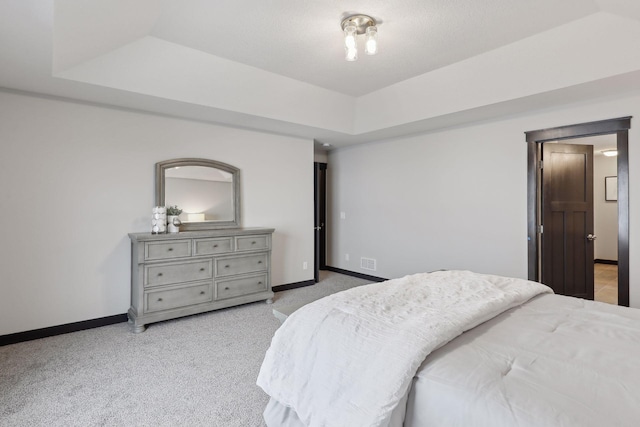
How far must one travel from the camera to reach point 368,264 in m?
5.64

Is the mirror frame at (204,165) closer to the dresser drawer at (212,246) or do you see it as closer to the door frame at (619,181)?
the dresser drawer at (212,246)

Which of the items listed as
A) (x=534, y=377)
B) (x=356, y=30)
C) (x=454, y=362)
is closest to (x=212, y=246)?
(x=356, y=30)

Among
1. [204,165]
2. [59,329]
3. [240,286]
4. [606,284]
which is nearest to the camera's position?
[59,329]

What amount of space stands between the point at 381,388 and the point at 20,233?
3694mm

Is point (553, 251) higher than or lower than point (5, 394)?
higher

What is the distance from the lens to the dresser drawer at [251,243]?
13.5 ft

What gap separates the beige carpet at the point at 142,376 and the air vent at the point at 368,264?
2.42 meters

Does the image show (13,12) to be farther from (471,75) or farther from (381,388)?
(471,75)

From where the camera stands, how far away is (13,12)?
1902mm

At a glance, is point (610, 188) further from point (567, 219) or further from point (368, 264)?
point (368, 264)

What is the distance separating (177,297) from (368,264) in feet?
10.2

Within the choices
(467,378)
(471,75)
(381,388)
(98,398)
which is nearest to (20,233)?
(98,398)

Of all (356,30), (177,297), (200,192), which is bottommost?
(177,297)

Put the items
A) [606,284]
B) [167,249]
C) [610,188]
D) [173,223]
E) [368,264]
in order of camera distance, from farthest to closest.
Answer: [610,188] → [368,264] → [606,284] → [173,223] → [167,249]
